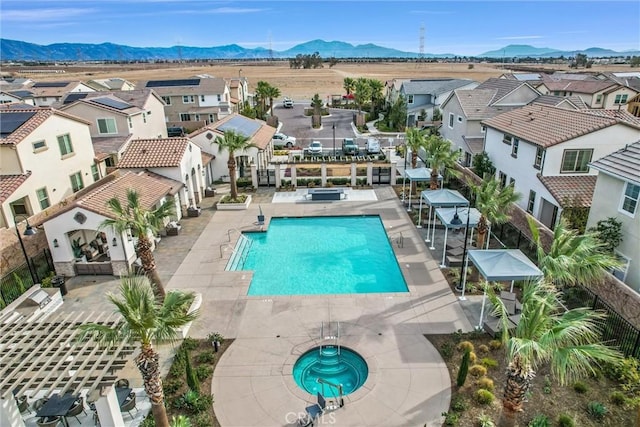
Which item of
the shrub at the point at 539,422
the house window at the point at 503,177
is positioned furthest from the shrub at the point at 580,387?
the house window at the point at 503,177

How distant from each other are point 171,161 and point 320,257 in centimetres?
1361

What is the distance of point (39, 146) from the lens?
26.5m

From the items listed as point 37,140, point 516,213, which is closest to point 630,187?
point 516,213

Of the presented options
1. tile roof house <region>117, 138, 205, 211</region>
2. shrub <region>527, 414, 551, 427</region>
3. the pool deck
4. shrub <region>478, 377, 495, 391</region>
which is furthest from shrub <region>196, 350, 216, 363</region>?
tile roof house <region>117, 138, 205, 211</region>

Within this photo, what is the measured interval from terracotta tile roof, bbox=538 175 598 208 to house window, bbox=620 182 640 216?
372 centimetres

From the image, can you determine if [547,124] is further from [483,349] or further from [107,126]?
[107,126]

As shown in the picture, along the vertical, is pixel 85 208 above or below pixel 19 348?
above

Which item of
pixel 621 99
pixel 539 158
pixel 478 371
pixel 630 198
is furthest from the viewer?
pixel 621 99

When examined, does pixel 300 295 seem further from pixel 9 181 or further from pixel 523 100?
pixel 523 100

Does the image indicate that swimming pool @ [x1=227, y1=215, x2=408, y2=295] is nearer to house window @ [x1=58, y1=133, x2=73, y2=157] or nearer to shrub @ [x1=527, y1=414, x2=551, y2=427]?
shrub @ [x1=527, y1=414, x2=551, y2=427]

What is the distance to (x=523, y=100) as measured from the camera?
4072 cm

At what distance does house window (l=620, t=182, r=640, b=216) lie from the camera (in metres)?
18.4

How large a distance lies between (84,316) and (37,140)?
48.6 ft

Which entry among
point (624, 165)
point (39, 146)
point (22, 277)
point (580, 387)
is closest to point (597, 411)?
point (580, 387)
